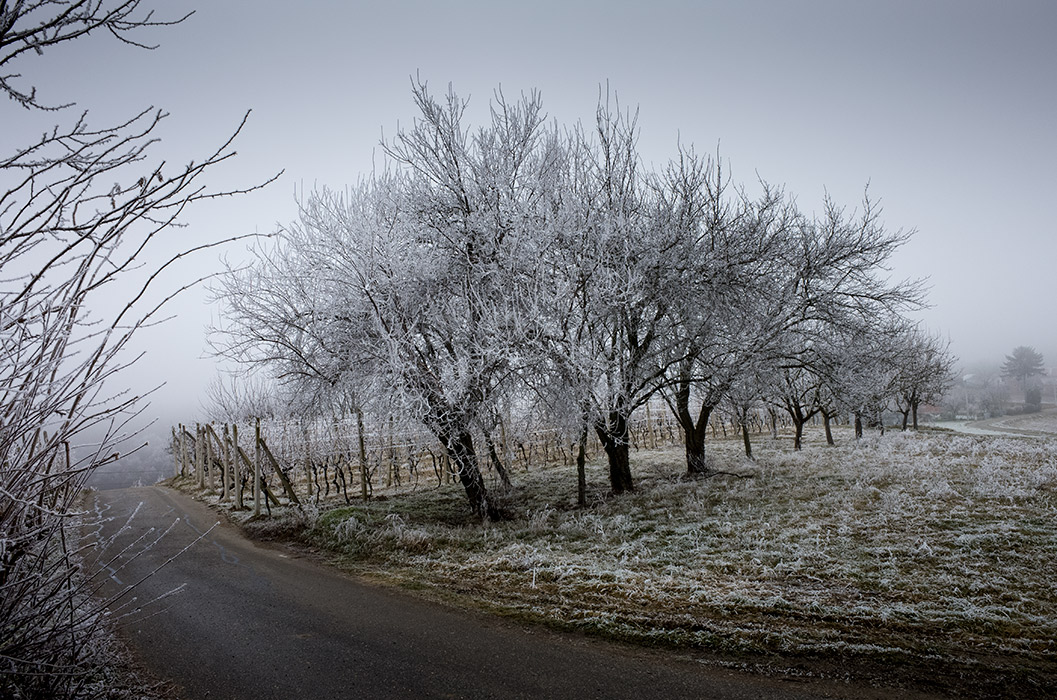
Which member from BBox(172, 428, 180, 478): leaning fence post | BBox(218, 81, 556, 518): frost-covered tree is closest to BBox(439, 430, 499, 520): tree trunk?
BBox(218, 81, 556, 518): frost-covered tree

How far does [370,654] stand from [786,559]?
16.6 feet

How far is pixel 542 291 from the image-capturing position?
9.10 m

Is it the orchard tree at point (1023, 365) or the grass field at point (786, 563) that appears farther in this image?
the orchard tree at point (1023, 365)

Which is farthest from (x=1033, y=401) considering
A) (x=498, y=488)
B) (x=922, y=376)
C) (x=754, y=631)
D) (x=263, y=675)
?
(x=263, y=675)

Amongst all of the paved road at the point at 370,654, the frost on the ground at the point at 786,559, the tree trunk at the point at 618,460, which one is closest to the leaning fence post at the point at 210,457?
the frost on the ground at the point at 786,559

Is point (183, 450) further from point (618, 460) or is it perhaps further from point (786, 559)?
point (786, 559)

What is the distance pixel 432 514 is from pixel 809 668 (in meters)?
8.11

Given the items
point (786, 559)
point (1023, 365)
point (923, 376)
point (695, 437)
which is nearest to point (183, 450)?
point (695, 437)

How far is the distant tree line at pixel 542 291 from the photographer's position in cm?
916

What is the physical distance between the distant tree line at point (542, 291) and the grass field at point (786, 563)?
1.76 m

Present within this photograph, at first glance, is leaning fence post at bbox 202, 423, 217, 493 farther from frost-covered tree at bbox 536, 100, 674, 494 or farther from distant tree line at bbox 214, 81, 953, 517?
frost-covered tree at bbox 536, 100, 674, 494

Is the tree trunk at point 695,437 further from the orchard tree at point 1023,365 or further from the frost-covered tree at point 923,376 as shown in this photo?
the orchard tree at point 1023,365

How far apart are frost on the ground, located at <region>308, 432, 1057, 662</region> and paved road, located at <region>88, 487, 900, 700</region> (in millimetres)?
573

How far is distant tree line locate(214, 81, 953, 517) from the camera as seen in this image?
9.16m
